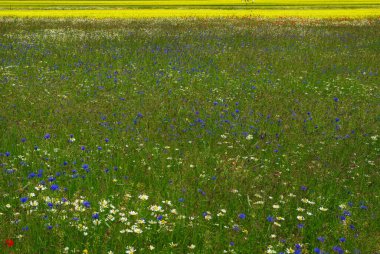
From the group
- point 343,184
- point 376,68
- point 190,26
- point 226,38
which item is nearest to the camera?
point 343,184

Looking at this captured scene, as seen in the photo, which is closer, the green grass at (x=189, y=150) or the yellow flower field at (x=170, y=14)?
Answer: the green grass at (x=189, y=150)

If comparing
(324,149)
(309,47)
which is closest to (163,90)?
(324,149)

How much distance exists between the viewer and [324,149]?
285 inches

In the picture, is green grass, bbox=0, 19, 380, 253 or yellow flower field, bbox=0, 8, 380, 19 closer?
green grass, bbox=0, 19, 380, 253

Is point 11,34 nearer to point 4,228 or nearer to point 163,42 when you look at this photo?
point 163,42

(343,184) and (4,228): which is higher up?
(4,228)

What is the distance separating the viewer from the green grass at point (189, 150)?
4566 mm

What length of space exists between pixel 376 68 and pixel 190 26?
13526mm

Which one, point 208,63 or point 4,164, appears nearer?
point 4,164

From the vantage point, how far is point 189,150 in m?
7.17

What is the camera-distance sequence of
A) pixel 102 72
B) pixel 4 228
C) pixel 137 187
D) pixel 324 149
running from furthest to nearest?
1. pixel 102 72
2. pixel 324 149
3. pixel 137 187
4. pixel 4 228

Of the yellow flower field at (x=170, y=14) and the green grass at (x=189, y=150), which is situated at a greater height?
the yellow flower field at (x=170, y=14)

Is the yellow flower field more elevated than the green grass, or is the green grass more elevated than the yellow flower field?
the yellow flower field

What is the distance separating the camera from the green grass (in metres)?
4.57
